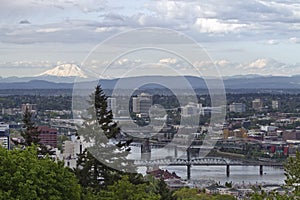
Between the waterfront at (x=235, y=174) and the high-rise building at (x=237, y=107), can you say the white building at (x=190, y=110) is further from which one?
the high-rise building at (x=237, y=107)

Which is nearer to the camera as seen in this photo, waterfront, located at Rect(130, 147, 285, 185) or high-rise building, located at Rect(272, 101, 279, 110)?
waterfront, located at Rect(130, 147, 285, 185)

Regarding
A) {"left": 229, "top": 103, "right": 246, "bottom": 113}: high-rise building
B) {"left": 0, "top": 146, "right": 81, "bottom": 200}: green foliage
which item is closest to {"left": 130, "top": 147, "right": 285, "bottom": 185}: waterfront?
{"left": 229, "top": 103, "right": 246, "bottom": 113}: high-rise building

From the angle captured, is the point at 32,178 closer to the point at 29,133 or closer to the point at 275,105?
the point at 29,133

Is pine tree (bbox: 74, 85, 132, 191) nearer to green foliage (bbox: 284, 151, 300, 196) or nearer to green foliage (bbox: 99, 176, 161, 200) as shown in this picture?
green foliage (bbox: 99, 176, 161, 200)

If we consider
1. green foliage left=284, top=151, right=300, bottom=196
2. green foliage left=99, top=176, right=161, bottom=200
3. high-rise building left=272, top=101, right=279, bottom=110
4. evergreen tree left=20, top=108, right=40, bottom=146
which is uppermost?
evergreen tree left=20, top=108, right=40, bottom=146

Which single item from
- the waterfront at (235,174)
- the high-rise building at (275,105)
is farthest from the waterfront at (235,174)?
the high-rise building at (275,105)

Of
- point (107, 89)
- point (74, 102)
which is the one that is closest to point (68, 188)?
point (74, 102)
